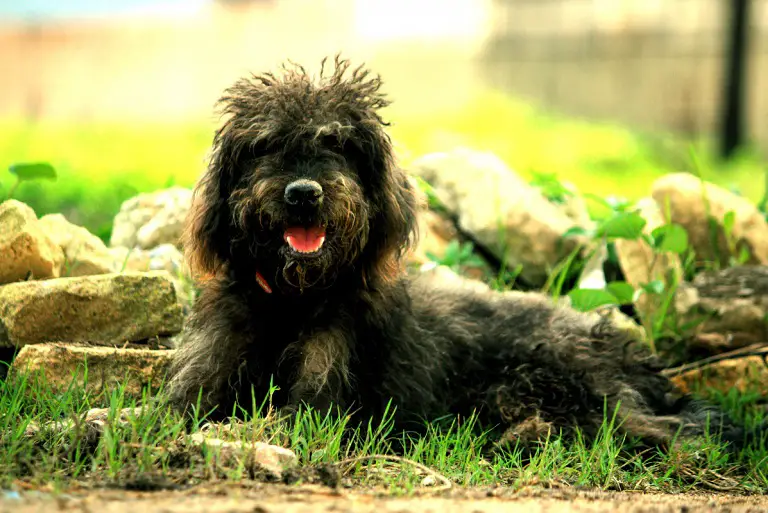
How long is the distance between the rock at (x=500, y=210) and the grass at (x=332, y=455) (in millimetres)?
2036

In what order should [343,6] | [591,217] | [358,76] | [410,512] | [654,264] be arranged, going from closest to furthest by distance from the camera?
[410,512]
[358,76]
[654,264]
[591,217]
[343,6]

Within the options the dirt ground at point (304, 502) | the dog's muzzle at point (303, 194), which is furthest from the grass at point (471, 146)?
the dirt ground at point (304, 502)

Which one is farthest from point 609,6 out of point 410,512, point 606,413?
point 410,512

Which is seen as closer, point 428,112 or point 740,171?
point 740,171

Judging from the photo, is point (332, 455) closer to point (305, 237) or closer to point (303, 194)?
point (305, 237)

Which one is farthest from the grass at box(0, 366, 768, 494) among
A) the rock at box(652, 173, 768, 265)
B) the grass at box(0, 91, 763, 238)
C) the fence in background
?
the fence in background

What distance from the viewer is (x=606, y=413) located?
5496 millimetres

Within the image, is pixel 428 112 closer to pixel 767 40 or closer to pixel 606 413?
pixel 767 40

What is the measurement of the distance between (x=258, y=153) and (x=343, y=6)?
1954cm

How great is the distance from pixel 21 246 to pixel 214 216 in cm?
135

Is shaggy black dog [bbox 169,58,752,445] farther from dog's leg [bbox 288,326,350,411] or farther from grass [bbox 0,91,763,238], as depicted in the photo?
grass [bbox 0,91,763,238]

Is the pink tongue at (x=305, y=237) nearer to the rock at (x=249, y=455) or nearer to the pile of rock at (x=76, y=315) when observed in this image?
the rock at (x=249, y=455)

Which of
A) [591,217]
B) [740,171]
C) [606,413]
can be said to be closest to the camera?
[606,413]

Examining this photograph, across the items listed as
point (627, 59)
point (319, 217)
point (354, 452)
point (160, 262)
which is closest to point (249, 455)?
point (354, 452)
